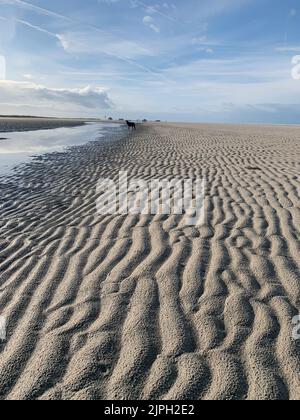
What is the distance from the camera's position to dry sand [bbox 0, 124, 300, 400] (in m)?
2.43

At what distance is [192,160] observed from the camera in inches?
523

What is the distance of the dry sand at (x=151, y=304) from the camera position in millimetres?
2428

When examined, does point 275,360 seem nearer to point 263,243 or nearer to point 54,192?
point 263,243
